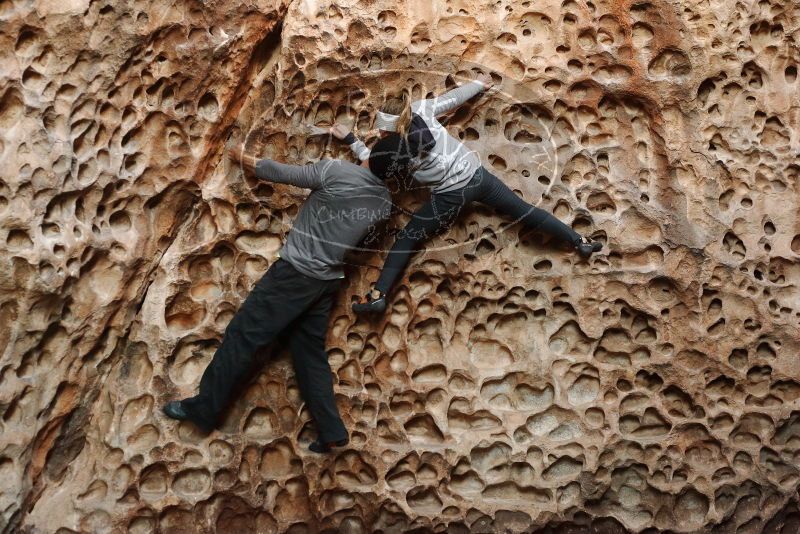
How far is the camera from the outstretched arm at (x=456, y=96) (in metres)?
3.53

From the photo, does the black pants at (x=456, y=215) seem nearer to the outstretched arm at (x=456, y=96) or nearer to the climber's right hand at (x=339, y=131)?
the outstretched arm at (x=456, y=96)

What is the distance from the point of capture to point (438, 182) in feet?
11.5

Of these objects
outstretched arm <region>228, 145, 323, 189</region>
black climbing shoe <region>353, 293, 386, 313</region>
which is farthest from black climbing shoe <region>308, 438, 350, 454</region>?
outstretched arm <region>228, 145, 323, 189</region>

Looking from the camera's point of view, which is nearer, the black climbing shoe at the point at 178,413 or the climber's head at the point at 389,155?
the climber's head at the point at 389,155

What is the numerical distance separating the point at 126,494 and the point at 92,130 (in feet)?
4.82

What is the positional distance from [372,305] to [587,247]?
3.05ft

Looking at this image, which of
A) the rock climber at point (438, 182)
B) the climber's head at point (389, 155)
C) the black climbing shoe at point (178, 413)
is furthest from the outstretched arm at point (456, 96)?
the black climbing shoe at point (178, 413)

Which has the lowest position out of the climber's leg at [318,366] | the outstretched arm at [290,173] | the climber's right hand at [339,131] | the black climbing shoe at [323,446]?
the black climbing shoe at [323,446]

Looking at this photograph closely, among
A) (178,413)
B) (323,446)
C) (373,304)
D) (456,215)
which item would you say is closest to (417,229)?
(456,215)

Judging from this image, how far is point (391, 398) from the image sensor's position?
145 inches

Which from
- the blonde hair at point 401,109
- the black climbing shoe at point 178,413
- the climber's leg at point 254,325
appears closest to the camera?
the blonde hair at point 401,109

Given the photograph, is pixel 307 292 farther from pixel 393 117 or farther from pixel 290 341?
pixel 393 117

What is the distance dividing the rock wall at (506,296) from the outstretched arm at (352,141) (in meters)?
0.11

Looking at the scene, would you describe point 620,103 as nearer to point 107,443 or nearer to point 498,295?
point 498,295
